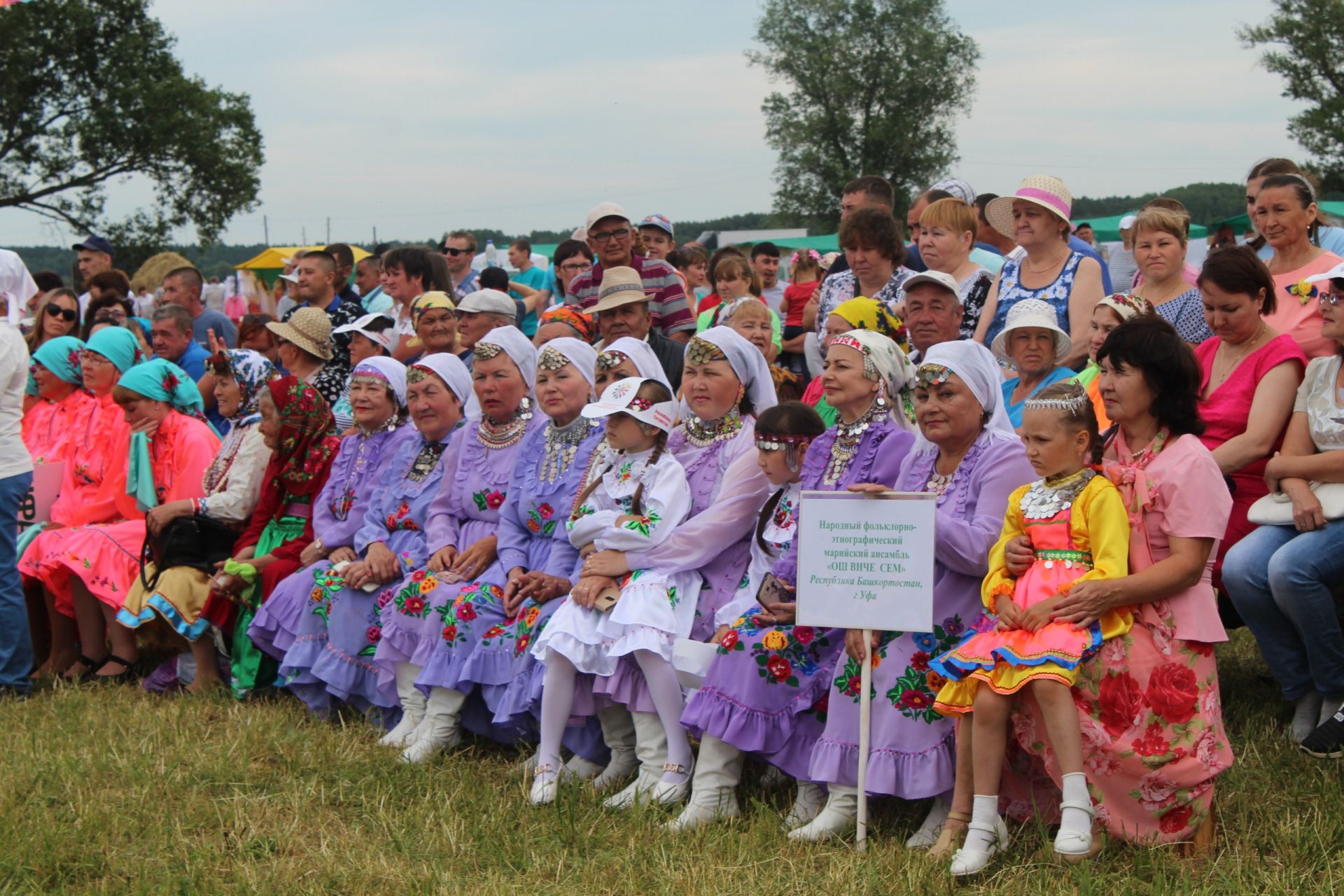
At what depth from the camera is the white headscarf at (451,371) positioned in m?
6.68

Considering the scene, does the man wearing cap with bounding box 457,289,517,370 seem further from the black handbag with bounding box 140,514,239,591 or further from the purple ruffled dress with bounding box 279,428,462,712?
the black handbag with bounding box 140,514,239,591

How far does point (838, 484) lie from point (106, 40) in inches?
1191

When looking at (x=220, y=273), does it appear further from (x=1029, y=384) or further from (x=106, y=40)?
(x=1029, y=384)

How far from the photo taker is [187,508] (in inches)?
286

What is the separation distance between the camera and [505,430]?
639cm

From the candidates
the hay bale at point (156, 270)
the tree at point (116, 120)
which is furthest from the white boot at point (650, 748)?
the tree at point (116, 120)

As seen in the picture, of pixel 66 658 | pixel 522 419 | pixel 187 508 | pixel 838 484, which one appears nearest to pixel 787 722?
pixel 838 484

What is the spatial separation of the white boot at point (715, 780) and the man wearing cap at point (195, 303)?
22.4ft

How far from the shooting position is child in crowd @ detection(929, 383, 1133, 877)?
389 cm

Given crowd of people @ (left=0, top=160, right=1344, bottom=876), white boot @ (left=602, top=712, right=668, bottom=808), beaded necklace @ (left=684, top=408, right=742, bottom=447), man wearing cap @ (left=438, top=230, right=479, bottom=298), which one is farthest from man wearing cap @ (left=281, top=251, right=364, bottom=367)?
white boot @ (left=602, top=712, right=668, bottom=808)

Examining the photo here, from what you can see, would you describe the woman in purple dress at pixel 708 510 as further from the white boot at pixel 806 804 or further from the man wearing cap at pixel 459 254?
the man wearing cap at pixel 459 254

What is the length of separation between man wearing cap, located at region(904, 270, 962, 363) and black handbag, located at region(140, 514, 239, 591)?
3922mm

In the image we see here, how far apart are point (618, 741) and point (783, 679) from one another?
996 millimetres

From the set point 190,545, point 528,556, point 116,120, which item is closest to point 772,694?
point 528,556
